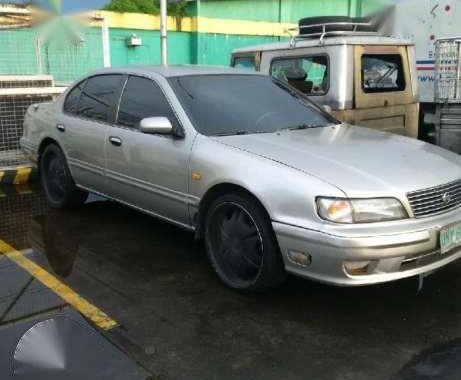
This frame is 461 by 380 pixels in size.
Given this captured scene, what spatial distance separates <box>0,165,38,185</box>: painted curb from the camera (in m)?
7.52

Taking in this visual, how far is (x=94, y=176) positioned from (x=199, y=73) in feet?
4.63

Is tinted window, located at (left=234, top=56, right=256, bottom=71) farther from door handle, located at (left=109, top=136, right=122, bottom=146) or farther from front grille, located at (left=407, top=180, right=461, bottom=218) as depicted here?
front grille, located at (left=407, top=180, right=461, bottom=218)

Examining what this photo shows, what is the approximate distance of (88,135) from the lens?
5359mm

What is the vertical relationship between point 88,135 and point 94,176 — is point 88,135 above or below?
above

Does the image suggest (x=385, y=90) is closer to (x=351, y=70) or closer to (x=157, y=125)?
(x=351, y=70)

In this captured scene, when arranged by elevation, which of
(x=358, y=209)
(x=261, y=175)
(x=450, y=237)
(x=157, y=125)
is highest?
(x=157, y=125)

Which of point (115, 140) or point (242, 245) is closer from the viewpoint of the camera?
point (242, 245)

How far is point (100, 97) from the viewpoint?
542 centimetres

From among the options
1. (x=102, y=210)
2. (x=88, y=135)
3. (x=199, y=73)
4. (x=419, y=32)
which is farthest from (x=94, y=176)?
(x=419, y=32)

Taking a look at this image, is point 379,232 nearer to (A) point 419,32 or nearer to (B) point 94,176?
(B) point 94,176

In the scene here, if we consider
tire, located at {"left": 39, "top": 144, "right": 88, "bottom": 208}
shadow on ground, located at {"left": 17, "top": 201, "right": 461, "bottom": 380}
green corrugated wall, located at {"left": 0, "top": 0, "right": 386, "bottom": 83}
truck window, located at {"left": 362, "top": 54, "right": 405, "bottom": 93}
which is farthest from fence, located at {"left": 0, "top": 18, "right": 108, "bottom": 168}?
truck window, located at {"left": 362, "top": 54, "right": 405, "bottom": 93}

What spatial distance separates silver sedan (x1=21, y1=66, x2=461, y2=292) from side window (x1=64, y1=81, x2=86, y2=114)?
18 mm

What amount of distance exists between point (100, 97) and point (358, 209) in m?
2.99

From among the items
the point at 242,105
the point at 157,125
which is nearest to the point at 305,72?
the point at 242,105
